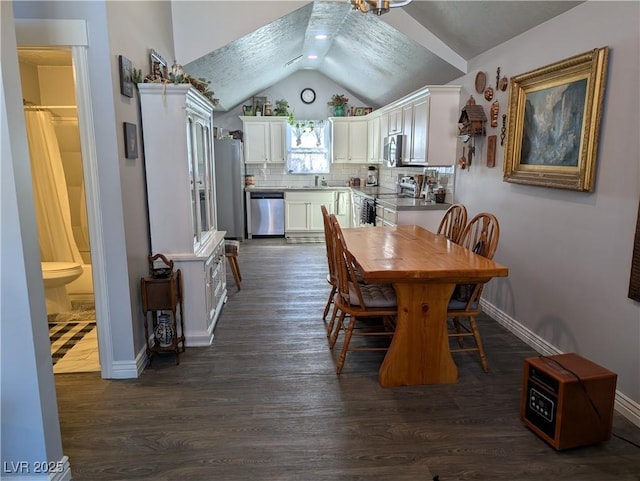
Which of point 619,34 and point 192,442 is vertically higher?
point 619,34

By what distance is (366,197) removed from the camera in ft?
19.3

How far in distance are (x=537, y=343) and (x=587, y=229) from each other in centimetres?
96

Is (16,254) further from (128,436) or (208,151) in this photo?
(208,151)

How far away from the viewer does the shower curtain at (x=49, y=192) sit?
362cm

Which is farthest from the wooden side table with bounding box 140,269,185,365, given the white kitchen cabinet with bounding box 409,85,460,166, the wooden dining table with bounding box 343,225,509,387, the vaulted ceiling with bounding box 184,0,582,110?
the white kitchen cabinet with bounding box 409,85,460,166

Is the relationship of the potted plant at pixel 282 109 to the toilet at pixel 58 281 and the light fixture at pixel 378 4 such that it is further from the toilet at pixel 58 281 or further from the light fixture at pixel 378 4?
the light fixture at pixel 378 4

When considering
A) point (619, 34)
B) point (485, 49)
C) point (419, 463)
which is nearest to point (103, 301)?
point (419, 463)

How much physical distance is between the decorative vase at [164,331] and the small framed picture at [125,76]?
1441 millimetres

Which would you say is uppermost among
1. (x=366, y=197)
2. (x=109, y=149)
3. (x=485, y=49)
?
(x=485, y=49)

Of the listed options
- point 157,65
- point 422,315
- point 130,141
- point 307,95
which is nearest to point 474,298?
point 422,315

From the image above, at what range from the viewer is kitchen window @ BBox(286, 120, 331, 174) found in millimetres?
7836

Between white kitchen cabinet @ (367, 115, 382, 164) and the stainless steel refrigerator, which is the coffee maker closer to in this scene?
white kitchen cabinet @ (367, 115, 382, 164)

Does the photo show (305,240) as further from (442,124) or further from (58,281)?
(58,281)

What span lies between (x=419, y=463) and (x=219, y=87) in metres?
5.10
